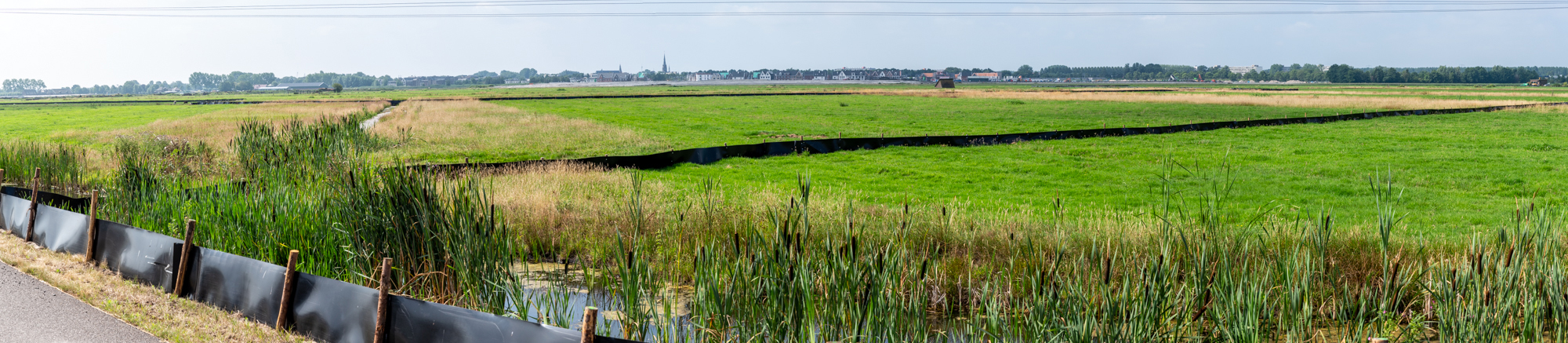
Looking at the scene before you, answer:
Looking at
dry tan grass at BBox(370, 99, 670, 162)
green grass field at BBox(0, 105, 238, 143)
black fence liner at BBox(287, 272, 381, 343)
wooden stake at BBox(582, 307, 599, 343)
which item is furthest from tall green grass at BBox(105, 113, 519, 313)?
green grass field at BBox(0, 105, 238, 143)

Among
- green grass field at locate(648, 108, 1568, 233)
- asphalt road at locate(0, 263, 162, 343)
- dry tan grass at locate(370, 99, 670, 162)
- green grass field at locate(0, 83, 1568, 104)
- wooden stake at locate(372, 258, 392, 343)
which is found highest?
wooden stake at locate(372, 258, 392, 343)

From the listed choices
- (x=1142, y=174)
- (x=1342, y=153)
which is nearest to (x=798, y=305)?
(x=1142, y=174)

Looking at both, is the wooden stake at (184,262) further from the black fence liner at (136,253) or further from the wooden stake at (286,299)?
the wooden stake at (286,299)

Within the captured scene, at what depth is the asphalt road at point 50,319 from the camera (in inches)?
233

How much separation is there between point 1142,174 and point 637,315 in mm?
13825

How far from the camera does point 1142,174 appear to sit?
55.5 ft

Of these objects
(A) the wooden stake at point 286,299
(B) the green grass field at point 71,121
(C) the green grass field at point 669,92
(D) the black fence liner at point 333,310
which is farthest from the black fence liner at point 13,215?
(C) the green grass field at point 669,92

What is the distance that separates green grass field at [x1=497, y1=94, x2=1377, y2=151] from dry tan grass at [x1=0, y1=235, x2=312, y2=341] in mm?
14028

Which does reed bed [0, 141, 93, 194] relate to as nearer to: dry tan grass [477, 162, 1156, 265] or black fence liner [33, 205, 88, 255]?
black fence liner [33, 205, 88, 255]

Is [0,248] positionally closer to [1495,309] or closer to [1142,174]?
[1495,309]

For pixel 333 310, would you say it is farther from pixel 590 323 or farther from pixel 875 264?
pixel 875 264

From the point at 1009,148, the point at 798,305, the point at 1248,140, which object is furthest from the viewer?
the point at 1248,140

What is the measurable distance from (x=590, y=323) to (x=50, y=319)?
4.92 m

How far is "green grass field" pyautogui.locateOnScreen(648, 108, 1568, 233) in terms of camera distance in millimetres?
13234
